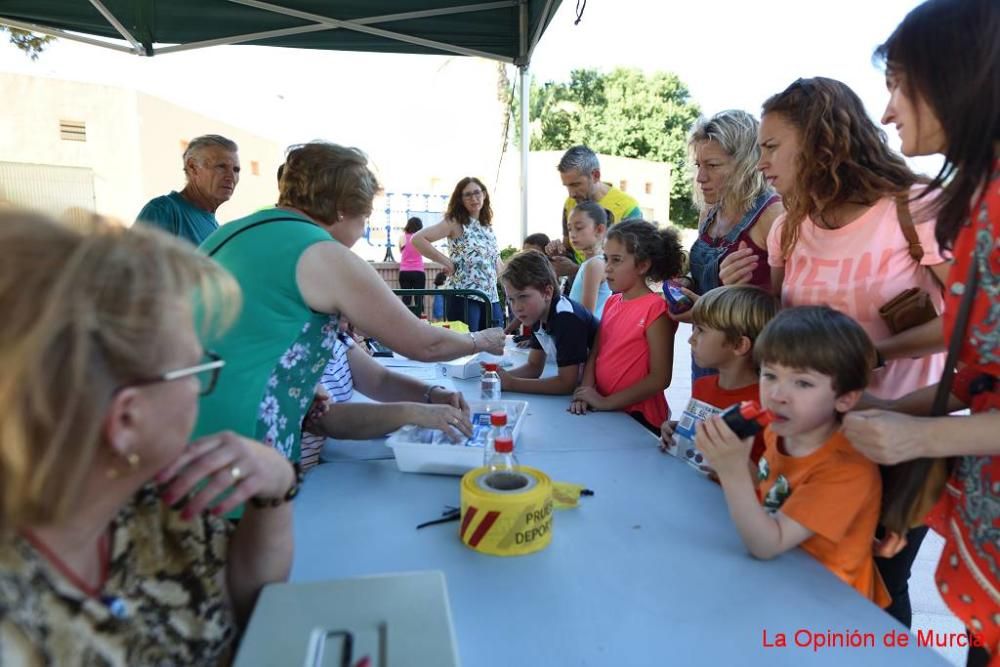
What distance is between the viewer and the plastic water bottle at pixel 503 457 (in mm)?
1179

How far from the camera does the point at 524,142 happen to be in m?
5.01

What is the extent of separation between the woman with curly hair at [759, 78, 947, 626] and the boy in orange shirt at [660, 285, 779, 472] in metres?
0.11

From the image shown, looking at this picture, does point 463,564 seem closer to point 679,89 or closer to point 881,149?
point 881,149

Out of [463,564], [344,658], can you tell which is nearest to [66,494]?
[344,658]

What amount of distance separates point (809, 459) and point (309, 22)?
442cm

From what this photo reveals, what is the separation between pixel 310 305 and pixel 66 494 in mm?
855

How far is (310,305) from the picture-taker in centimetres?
144

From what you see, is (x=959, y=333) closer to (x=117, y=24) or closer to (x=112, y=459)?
(x=112, y=459)

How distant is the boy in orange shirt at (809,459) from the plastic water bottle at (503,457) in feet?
1.22

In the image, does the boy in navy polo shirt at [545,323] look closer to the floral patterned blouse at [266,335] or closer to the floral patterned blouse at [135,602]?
the floral patterned blouse at [266,335]

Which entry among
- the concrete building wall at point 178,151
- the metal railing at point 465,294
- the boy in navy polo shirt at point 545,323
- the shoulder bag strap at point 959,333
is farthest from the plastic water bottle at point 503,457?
the concrete building wall at point 178,151

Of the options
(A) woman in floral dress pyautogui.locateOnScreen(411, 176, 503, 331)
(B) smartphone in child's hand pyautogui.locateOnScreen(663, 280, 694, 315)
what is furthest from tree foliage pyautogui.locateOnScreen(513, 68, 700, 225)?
(B) smartphone in child's hand pyautogui.locateOnScreen(663, 280, 694, 315)

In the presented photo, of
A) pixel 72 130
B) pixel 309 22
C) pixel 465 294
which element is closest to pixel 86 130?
pixel 72 130

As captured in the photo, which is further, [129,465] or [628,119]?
[628,119]
